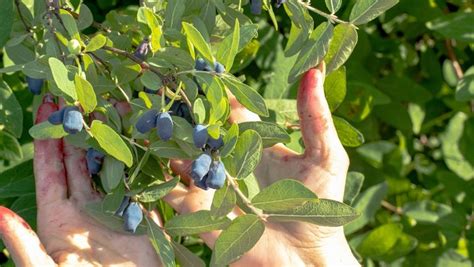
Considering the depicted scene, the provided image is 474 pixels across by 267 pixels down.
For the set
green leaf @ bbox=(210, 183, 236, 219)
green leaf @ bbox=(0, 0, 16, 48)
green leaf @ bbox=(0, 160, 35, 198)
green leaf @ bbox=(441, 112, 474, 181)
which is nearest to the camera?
green leaf @ bbox=(210, 183, 236, 219)

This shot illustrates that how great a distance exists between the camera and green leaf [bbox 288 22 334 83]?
1487 mm

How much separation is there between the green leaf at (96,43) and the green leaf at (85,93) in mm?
62

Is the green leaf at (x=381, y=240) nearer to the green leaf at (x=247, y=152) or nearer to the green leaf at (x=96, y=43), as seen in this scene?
the green leaf at (x=247, y=152)

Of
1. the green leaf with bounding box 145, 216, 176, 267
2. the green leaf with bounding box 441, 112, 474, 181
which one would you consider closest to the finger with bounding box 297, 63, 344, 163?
the green leaf with bounding box 145, 216, 176, 267

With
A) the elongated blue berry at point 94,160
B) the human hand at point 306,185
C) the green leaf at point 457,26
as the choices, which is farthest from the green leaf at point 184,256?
the green leaf at point 457,26

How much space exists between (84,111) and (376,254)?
3.42ft

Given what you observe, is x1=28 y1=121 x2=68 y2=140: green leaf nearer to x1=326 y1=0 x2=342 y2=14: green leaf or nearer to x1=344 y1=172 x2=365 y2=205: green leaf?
x1=326 y1=0 x2=342 y2=14: green leaf

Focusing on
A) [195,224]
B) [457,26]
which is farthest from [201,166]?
[457,26]

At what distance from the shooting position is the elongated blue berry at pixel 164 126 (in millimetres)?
1258

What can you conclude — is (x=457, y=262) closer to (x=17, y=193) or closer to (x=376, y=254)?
(x=376, y=254)

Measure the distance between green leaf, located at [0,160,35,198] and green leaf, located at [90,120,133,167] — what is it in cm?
47

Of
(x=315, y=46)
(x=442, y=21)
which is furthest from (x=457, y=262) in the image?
(x=315, y=46)

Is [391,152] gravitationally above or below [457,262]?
above

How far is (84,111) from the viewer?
4.44 feet
